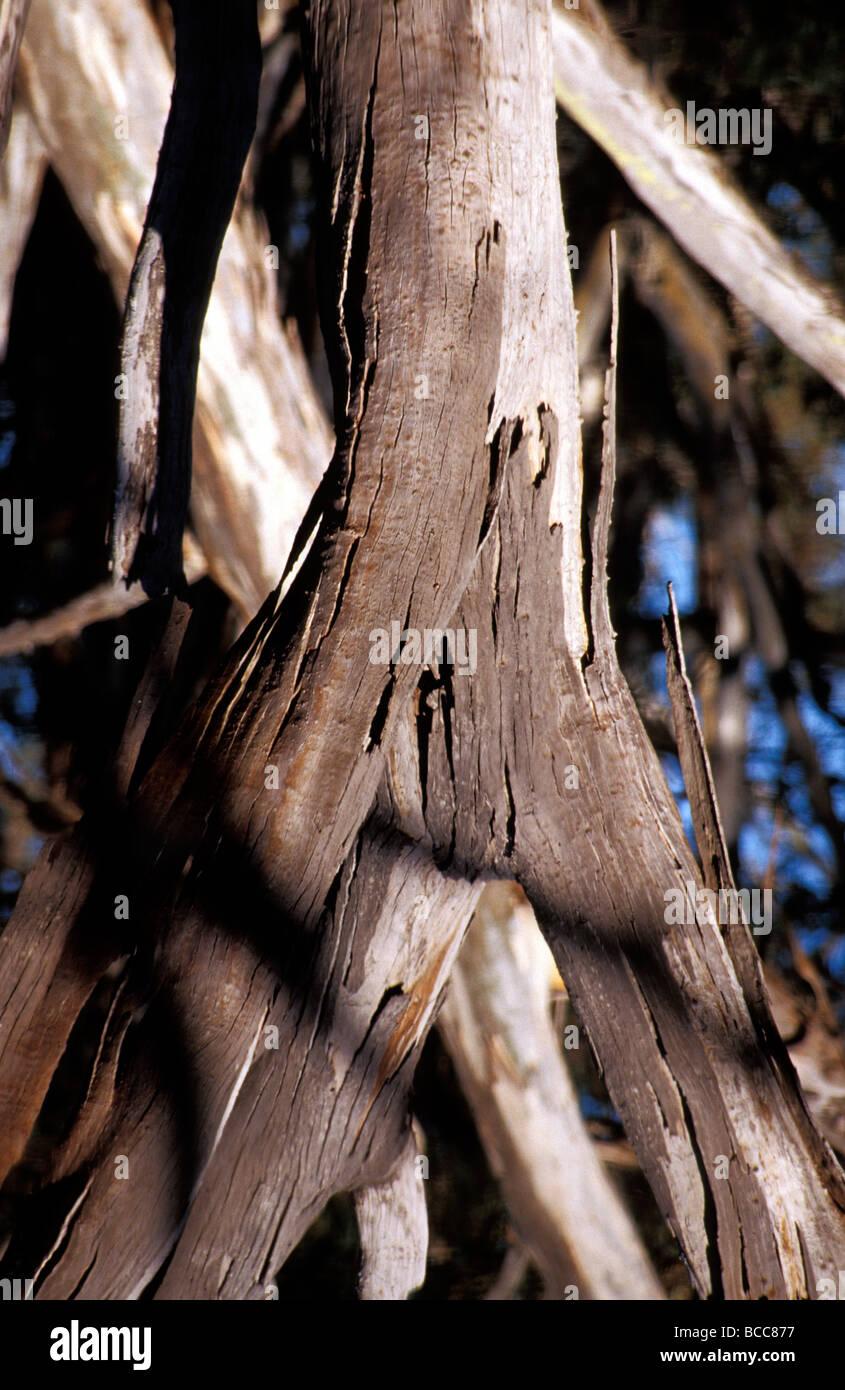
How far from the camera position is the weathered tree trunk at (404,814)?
97cm

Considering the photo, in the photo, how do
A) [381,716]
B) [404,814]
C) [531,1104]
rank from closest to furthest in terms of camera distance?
[381,716] < [404,814] < [531,1104]

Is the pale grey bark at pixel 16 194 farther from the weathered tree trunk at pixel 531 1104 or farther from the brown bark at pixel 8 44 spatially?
the weathered tree trunk at pixel 531 1104

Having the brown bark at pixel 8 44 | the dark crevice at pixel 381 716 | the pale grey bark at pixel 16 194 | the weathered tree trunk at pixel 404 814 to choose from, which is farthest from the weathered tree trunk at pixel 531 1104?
the pale grey bark at pixel 16 194

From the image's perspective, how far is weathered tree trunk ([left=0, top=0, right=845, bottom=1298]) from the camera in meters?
0.97

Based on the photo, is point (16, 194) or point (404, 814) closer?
A: point (404, 814)

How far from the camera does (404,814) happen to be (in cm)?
115

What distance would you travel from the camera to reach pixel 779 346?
8.56 ft

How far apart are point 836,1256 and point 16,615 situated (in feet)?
8.81

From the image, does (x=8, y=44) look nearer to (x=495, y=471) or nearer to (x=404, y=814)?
(x=495, y=471)

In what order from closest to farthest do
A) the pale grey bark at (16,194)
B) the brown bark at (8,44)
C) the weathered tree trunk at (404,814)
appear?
the weathered tree trunk at (404,814)
the brown bark at (8,44)
the pale grey bark at (16,194)

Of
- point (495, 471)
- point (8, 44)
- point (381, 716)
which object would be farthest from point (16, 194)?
point (381, 716)

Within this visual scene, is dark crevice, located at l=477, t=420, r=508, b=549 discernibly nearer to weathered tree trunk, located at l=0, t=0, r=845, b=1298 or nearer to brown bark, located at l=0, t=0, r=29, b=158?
weathered tree trunk, located at l=0, t=0, r=845, b=1298

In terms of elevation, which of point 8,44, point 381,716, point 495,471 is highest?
point 8,44

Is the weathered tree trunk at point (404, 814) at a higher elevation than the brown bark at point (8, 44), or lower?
lower
